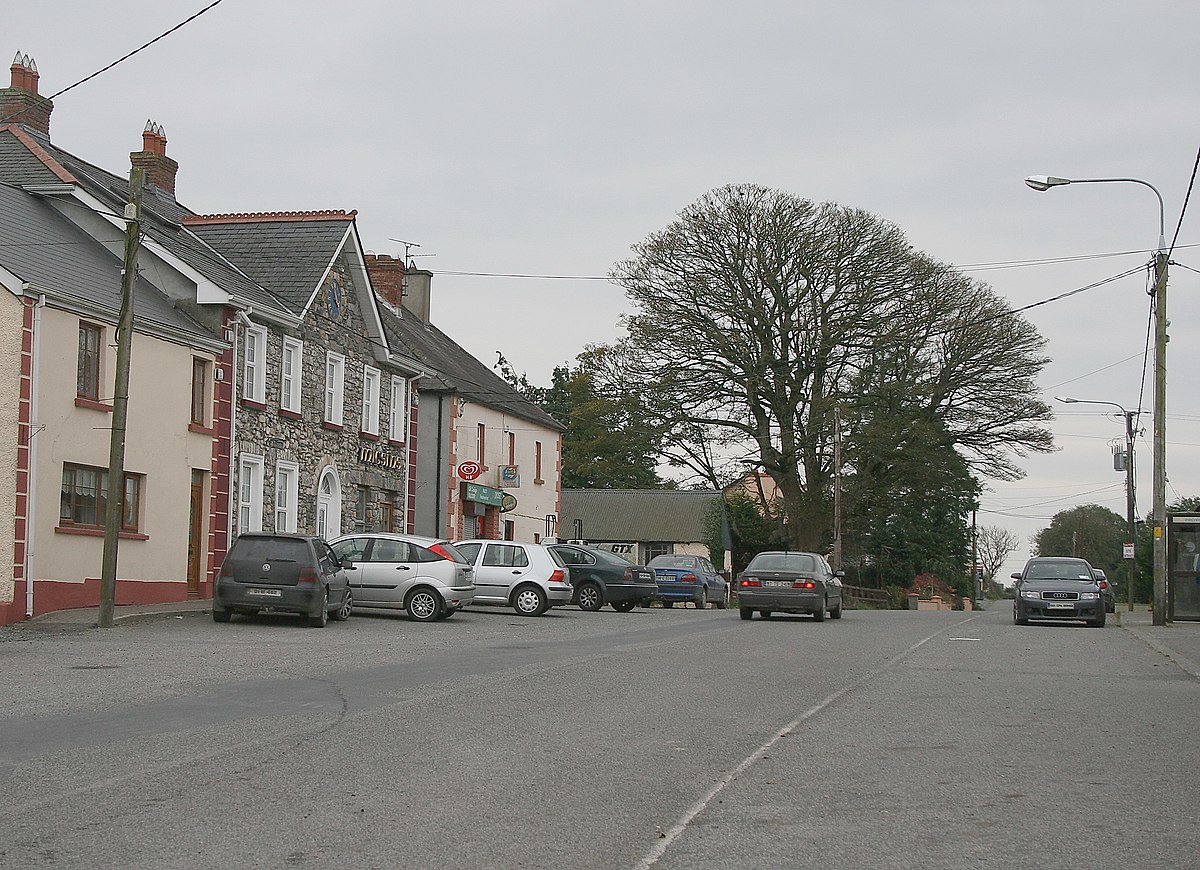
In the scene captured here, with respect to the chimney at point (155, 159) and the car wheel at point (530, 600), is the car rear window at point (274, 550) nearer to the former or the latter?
the car wheel at point (530, 600)

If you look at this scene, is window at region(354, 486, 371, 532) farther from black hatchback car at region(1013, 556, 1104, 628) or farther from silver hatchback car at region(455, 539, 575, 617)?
black hatchback car at region(1013, 556, 1104, 628)

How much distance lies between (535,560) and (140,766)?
21619 mm

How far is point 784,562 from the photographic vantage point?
29969 millimetres

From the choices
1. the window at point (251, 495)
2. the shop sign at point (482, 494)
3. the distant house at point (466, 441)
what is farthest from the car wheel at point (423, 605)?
the shop sign at point (482, 494)

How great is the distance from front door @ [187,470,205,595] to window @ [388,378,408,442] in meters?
9.90

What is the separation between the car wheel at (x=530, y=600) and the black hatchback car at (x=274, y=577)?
730cm

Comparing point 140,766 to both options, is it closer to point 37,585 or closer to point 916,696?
point 916,696

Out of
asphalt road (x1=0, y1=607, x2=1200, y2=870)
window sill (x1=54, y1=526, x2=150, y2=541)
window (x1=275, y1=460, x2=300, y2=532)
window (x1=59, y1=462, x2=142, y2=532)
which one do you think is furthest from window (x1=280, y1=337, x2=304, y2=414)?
asphalt road (x1=0, y1=607, x2=1200, y2=870)

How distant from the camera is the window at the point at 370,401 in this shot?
1485 inches

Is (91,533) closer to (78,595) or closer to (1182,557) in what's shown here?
(78,595)

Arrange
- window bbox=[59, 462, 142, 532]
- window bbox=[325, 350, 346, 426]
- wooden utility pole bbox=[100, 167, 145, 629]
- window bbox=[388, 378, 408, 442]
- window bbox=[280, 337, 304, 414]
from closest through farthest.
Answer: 1. wooden utility pole bbox=[100, 167, 145, 629]
2. window bbox=[59, 462, 142, 532]
3. window bbox=[280, 337, 304, 414]
4. window bbox=[325, 350, 346, 426]
5. window bbox=[388, 378, 408, 442]

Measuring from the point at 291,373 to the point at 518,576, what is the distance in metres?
7.62

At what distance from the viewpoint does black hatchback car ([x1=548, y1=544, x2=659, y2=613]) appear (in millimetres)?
34844

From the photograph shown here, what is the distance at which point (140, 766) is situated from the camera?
8750 millimetres
